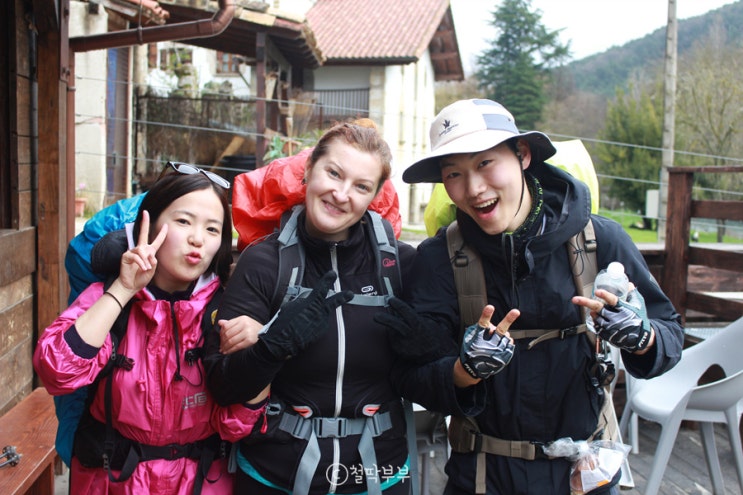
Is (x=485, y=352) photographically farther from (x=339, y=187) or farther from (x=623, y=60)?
(x=623, y=60)

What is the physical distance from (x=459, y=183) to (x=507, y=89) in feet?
155

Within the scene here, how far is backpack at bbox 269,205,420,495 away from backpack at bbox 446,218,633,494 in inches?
8.1

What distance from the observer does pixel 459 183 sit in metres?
1.90

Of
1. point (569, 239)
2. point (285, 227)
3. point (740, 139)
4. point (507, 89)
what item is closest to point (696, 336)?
point (569, 239)

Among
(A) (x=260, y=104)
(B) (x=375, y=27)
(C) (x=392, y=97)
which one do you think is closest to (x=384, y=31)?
(B) (x=375, y=27)

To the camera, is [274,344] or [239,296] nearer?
[274,344]

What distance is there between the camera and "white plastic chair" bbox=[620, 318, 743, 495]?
126 inches

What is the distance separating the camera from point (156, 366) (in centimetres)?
191

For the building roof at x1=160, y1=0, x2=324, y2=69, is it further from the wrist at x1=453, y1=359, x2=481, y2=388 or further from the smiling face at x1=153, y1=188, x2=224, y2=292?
the wrist at x1=453, y1=359, x2=481, y2=388

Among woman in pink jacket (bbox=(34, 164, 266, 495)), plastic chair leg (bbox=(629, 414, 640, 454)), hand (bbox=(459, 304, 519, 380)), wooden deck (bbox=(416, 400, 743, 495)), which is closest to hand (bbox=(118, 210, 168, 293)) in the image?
woman in pink jacket (bbox=(34, 164, 266, 495))

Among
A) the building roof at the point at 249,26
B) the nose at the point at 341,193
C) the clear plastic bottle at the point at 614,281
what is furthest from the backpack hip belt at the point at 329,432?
the building roof at the point at 249,26

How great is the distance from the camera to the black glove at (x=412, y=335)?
185 centimetres

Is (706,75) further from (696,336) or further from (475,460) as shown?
(475,460)

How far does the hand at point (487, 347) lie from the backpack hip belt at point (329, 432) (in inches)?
16.8
